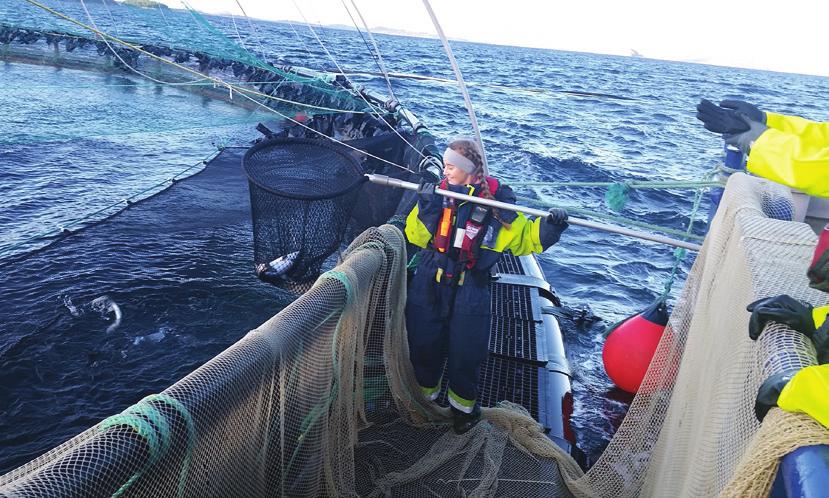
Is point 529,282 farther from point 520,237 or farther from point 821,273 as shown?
point 821,273

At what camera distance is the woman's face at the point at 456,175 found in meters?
3.73

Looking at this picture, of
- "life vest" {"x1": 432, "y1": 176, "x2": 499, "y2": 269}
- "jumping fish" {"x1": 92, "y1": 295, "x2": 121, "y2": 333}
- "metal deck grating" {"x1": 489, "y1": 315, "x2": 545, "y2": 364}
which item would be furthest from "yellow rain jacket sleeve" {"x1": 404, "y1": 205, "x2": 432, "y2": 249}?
"jumping fish" {"x1": 92, "y1": 295, "x2": 121, "y2": 333}

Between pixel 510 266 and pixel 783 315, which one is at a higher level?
pixel 783 315

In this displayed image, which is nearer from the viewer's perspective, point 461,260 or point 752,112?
point 752,112

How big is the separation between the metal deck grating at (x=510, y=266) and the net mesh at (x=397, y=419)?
2987 millimetres

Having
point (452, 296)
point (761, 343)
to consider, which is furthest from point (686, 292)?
point (761, 343)

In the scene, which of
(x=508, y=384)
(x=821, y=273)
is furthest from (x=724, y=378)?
(x=508, y=384)

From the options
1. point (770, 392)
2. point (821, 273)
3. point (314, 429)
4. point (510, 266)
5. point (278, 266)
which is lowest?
point (510, 266)

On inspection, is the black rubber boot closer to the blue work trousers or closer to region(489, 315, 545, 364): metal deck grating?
the blue work trousers

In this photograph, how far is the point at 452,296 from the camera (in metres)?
3.73

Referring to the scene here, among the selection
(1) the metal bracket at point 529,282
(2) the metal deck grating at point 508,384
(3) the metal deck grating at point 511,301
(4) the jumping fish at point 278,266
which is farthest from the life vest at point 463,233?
(1) the metal bracket at point 529,282

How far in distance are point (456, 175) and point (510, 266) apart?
359cm

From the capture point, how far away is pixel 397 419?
12.1 feet

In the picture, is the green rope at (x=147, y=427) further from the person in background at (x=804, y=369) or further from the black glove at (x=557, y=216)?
the black glove at (x=557, y=216)
